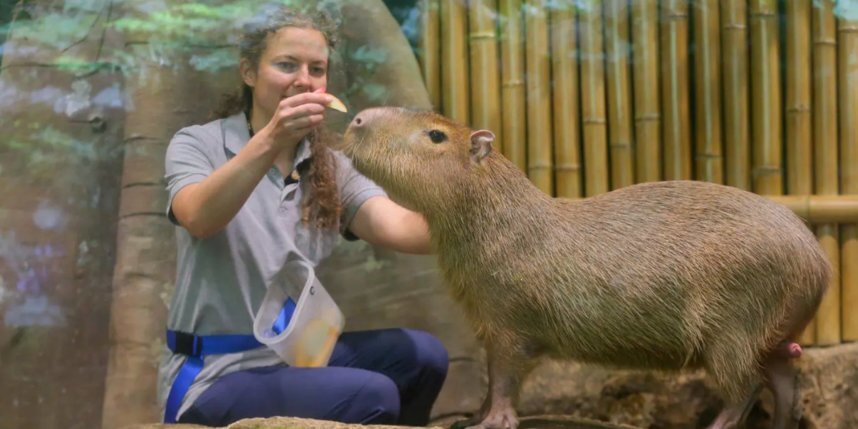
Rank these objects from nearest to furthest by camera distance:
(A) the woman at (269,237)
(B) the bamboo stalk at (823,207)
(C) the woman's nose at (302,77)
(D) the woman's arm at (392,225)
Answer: (A) the woman at (269,237) → (C) the woman's nose at (302,77) → (D) the woman's arm at (392,225) → (B) the bamboo stalk at (823,207)

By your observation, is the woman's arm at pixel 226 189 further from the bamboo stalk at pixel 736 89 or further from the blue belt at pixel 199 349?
the bamboo stalk at pixel 736 89

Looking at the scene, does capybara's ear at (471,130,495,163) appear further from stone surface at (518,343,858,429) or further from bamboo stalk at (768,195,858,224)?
bamboo stalk at (768,195,858,224)

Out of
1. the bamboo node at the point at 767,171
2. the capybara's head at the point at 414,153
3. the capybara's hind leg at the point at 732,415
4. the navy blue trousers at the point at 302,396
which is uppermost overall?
the capybara's head at the point at 414,153

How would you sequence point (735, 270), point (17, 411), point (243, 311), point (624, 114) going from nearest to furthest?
point (735, 270)
point (243, 311)
point (17, 411)
point (624, 114)

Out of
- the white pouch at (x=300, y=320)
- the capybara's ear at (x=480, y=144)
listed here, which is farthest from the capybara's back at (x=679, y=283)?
the white pouch at (x=300, y=320)

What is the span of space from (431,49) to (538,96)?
1.22 ft

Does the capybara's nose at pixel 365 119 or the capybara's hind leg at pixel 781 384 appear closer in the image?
the capybara's nose at pixel 365 119

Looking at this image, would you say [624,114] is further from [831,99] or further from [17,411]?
[17,411]

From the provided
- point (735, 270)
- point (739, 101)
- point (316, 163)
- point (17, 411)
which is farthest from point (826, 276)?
point (17, 411)

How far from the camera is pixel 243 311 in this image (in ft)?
8.41

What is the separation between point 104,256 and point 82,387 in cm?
39

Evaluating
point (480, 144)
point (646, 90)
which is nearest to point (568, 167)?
point (646, 90)

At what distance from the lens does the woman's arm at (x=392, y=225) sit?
273 centimetres

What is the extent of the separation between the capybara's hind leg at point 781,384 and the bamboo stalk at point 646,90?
77 centimetres
